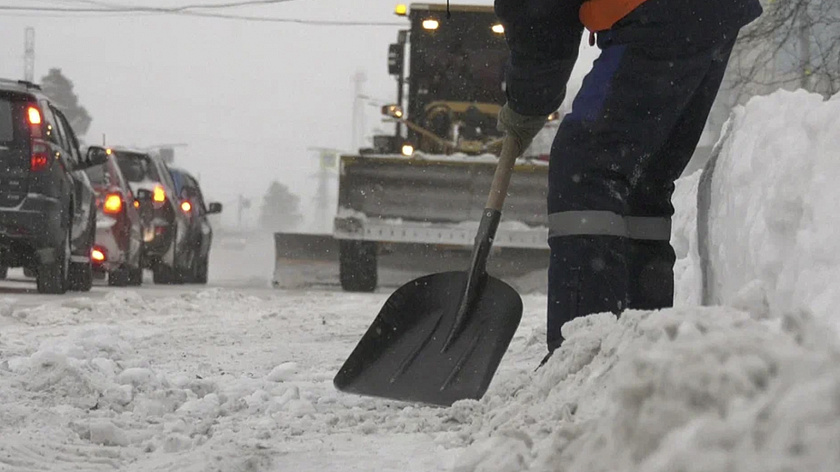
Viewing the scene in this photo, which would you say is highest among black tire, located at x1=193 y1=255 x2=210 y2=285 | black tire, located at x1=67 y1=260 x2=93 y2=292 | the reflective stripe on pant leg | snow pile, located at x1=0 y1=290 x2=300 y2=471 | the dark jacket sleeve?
the dark jacket sleeve

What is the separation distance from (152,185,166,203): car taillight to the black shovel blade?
33.8 ft

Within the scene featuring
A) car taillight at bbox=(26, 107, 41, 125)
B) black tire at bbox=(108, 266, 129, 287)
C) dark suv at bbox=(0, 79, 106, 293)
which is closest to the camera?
dark suv at bbox=(0, 79, 106, 293)

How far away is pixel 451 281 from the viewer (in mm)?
3793

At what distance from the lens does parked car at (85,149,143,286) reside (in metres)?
11.8

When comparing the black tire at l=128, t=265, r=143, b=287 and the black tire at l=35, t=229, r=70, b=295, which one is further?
the black tire at l=128, t=265, r=143, b=287

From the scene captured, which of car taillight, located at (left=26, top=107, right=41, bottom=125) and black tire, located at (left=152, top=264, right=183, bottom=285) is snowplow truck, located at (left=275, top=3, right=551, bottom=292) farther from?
car taillight, located at (left=26, top=107, right=41, bottom=125)

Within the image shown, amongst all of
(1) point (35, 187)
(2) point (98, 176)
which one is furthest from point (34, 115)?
(2) point (98, 176)

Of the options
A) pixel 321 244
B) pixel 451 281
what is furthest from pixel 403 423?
pixel 321 244

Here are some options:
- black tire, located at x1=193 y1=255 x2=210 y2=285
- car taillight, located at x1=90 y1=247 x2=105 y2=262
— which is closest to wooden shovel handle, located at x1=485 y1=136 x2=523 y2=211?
car taillight, located at x1=90 y1=247 x2=105 y2=262

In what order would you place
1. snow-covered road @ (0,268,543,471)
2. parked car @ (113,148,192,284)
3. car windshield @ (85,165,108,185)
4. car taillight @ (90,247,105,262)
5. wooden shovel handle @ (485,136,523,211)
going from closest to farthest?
1. snow-covered road @ (0,268,543,471)
2. wooden shovel handle @ (485,136,523,211)
3. car taillight @ (90,247,105,262)
4. car windshield @ (85,165,108,185)
5. parked car @ (113,148,192,284)

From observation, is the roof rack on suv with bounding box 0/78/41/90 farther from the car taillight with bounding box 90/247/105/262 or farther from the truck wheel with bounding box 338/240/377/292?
the truck wheel with bounding box 338/240/377/292

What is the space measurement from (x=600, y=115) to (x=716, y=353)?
5.70 feet

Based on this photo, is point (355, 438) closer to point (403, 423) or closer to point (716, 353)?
point (403, 423)

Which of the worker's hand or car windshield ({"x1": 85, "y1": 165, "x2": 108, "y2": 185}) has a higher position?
the worker's hand
